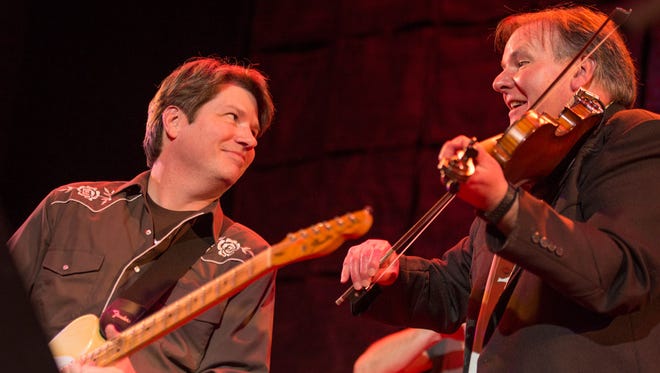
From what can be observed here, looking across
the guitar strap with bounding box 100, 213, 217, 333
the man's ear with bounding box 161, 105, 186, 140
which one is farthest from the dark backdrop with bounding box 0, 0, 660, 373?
the guitar strap with bounding box 100, 213, 217, 333

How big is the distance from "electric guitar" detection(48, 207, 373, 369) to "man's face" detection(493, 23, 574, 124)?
635mm

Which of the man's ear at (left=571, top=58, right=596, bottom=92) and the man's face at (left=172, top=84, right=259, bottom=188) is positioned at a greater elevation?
the man's ear at (left=571, top=58, right=596, bottom=92)

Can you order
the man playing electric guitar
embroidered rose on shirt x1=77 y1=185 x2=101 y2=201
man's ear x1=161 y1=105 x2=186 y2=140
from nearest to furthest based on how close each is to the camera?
the man playing electric guitar, embroidered rose on shirt x1=77 y1=185 x2=101 y2=201, man's ear x1=161 y1=105 x2=186 y2=140

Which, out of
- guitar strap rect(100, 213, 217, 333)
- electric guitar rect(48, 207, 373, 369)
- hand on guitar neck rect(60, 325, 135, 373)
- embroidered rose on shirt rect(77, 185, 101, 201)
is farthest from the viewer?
embroidered rose on shirt rect(77, 185, 101, 201)

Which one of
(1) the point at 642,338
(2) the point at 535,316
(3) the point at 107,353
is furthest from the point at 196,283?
(1) the point at 642,338

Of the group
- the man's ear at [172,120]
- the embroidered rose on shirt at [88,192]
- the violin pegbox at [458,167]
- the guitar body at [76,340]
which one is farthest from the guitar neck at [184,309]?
the man's ear at [172,120]

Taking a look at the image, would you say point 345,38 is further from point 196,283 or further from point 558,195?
point 558,195

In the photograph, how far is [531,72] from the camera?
2.44m

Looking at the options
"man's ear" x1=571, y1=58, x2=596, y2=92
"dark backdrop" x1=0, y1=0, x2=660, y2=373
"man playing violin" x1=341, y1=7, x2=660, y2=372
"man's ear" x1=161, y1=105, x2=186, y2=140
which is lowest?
"dark backdrop" x1=0, y1=0, x2=660, y2=373

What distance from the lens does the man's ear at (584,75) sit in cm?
240

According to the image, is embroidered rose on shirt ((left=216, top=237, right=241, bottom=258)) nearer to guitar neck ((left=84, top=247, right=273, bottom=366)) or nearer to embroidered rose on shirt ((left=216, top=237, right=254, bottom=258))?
embroidered rose on shirt ((left=216, top=237, right=254, bottom=258))

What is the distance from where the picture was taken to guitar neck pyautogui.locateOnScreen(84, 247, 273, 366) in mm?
2055

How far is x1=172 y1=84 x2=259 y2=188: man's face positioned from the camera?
3.02 metres

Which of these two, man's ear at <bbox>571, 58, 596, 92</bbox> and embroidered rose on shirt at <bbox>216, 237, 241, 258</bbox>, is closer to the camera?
man's ear at <bbox>571, 58, 596, 92</bbox>
